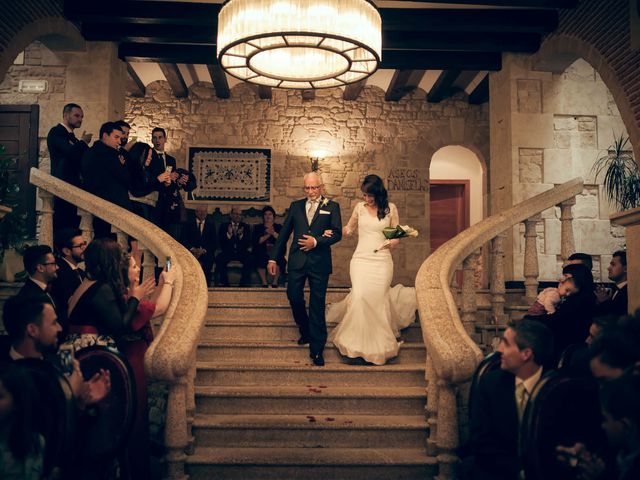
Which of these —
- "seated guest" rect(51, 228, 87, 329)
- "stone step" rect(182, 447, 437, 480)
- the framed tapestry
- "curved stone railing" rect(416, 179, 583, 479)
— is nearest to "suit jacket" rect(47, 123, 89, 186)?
"seated guest" rect(51, 228, 87, 329)

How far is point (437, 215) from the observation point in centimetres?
1143

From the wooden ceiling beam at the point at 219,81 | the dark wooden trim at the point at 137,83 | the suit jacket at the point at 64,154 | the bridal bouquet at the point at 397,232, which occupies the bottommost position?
the bridal bouquet at the point at 397,232

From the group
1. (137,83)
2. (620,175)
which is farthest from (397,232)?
(137,83)

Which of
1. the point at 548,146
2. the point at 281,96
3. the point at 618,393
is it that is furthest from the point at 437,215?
the point at 618,393

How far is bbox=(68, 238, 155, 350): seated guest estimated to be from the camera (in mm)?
2971

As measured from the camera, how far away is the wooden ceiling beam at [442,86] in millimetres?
8775

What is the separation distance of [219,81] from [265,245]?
2.68 meters

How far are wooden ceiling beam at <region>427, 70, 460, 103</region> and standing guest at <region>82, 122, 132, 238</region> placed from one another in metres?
5.08

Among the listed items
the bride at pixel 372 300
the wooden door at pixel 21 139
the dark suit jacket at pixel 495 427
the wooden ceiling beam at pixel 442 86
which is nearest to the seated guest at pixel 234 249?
the wooden door at pixel 21 139

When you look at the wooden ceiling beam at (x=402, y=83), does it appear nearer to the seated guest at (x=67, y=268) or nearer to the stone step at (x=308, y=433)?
the seated guest at (x=67, y=268)

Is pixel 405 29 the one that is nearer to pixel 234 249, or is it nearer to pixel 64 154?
pixel 234 249

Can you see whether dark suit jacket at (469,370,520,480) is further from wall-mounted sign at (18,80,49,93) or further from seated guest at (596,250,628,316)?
wall-mounted sign at (18,80,49,93)

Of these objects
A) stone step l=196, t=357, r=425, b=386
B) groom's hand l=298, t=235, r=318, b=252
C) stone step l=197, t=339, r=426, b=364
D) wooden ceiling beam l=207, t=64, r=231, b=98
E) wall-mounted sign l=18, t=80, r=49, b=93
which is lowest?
stone step l=196, t=357, r=425, b=386

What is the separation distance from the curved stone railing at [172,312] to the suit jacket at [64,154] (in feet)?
2.52
